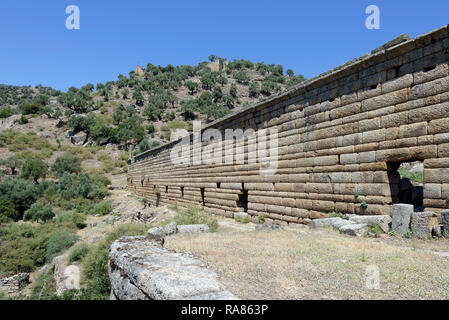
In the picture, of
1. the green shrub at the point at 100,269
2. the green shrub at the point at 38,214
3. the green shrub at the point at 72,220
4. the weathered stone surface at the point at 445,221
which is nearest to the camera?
the weathered stone surface at the point at 445,221

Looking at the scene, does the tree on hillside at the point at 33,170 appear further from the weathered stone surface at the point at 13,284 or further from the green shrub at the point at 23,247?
the weathered stone surface at the point at 13,284

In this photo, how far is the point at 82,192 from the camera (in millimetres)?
24703

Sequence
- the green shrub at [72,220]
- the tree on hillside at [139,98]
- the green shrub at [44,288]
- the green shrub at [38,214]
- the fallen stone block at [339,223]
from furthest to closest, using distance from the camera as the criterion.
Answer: the tree on hillside at [139,98] → the green shrub at [38,214] → the green shrub at [72,220] → the green shrub at [44,288] → the fallen stone block at [339,223]

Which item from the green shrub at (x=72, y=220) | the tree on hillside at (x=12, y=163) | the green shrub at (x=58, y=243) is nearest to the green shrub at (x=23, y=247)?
the green shrub at (x=58, y=243)

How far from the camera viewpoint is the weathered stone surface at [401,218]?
5445 mm

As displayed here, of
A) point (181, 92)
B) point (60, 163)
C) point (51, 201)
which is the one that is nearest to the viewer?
point (51, 201)

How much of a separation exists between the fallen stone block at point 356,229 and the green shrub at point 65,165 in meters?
32.7

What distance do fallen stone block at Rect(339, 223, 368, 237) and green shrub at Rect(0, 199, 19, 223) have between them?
20.8 metres

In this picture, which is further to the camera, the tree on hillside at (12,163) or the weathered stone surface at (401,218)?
the tree on hillside at (12,163)

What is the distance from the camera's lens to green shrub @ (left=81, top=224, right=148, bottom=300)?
6.50 metres

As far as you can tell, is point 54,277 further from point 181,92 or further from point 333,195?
point 181,92

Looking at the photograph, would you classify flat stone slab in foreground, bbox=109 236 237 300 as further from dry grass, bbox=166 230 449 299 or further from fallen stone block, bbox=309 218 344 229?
fallen stone block, bbox=309 218 344 229

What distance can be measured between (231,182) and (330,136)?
202 inches
